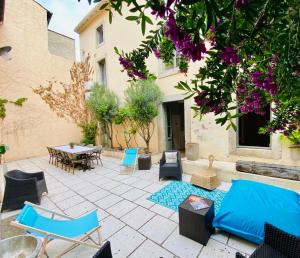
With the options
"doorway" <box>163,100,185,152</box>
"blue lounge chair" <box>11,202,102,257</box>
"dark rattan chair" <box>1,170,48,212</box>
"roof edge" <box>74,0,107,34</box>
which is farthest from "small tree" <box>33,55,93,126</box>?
"blue lounge chair" <box>11,202,102,257</box>

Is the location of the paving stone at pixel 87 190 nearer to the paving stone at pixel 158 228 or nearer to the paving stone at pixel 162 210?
the paving stone at pixel 162 210

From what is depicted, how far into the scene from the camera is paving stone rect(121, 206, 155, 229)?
2.95m

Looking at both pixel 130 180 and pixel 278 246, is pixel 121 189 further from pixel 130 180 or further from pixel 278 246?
pixel 278 246

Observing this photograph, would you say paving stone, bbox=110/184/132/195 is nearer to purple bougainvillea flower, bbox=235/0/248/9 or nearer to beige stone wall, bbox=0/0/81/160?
purple bougainvillea flower, bbox=235/0/248/9

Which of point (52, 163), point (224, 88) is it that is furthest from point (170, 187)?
point (52, 163)

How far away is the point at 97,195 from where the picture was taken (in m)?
4.11

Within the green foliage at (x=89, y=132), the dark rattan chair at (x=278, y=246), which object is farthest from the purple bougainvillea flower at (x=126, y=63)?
the green foliage at (x=89, y=132)

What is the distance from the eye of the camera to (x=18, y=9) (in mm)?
8234

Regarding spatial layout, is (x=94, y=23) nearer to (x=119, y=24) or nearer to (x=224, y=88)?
(x=119, y=24)

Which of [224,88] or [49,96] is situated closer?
[224,88]

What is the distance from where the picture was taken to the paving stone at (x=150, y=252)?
2.27 metres

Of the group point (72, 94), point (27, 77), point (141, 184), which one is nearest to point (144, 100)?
point (141, 184)

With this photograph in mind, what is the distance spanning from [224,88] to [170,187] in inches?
151

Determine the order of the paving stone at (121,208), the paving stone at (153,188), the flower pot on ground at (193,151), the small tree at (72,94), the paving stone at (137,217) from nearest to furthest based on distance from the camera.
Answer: the paving stone at (137,217) → the paving stone at (121,208) → the paving stone at (153,188) → the flower pot on ground at (193,151) → the small tree at (72,94)
